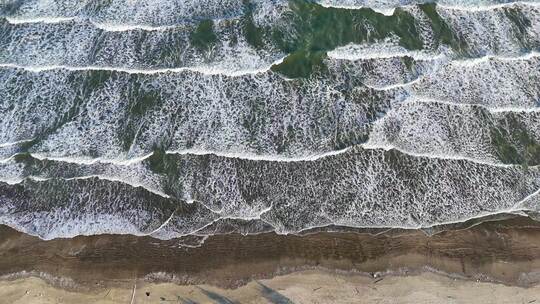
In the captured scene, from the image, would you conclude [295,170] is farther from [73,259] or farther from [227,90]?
[73,259]

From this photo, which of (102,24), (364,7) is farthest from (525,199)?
(102,24)

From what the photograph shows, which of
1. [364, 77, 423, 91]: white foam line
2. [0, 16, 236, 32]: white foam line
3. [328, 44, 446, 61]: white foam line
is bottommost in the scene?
[364, 77, 423, 91]: white foam line

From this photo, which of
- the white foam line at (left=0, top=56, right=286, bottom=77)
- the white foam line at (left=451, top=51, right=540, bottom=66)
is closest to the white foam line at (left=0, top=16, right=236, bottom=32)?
the white foam line at (left=0, top=56, right=286, bottom=77)

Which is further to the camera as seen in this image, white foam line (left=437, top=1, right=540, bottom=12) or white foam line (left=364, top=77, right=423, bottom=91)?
white foam line (left=437, top=1, right=540, bottom=12)

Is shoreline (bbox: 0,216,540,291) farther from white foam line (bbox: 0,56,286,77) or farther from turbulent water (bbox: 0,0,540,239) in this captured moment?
white foam line (bbox: 0,56,286,77)

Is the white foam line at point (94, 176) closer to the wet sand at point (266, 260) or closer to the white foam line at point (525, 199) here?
the wet sand at point (266, 260)

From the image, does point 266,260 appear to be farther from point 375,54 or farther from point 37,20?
point 37,20

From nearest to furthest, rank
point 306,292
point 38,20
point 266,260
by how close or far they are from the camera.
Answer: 1. point 306,292
2. point 266,260
3. point 38,20
